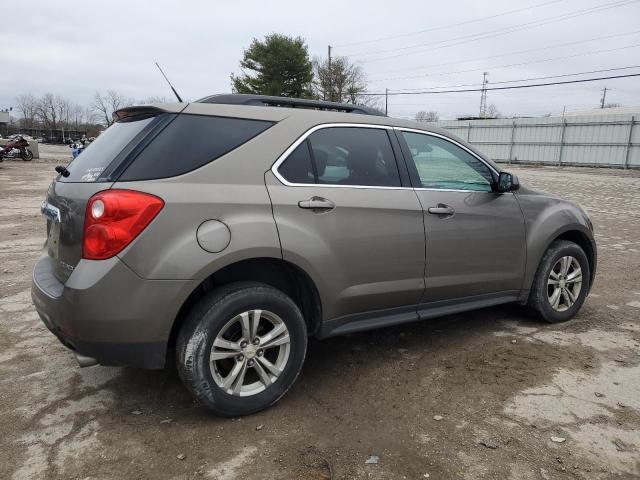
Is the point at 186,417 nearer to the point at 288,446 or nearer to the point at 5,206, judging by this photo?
the point at 288,446

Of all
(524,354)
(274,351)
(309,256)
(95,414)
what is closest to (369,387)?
(274,351)

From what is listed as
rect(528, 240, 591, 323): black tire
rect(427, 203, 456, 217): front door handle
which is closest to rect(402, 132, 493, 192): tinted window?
rect(427, 203, 456, 217): front door handle

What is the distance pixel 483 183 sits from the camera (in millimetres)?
3957

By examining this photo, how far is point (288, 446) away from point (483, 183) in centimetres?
243

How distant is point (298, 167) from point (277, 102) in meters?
→ 0.50

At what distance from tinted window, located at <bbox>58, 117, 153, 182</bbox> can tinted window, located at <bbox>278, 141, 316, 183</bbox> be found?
0.80 meters

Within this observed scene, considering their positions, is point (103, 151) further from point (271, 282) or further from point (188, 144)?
point (271, 282)

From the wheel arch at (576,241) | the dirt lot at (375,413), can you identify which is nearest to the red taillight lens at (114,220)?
the dirt lot at (375,413)

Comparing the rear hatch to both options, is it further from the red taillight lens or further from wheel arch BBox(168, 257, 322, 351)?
wheel arch BBox(168, 257, 322, 351)

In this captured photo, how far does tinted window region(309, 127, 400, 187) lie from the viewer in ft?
10.5

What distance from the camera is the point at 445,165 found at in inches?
150

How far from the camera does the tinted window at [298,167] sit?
119 inches

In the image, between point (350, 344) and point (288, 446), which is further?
point (350, 344)

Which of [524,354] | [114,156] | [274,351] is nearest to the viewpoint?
[114,156]
